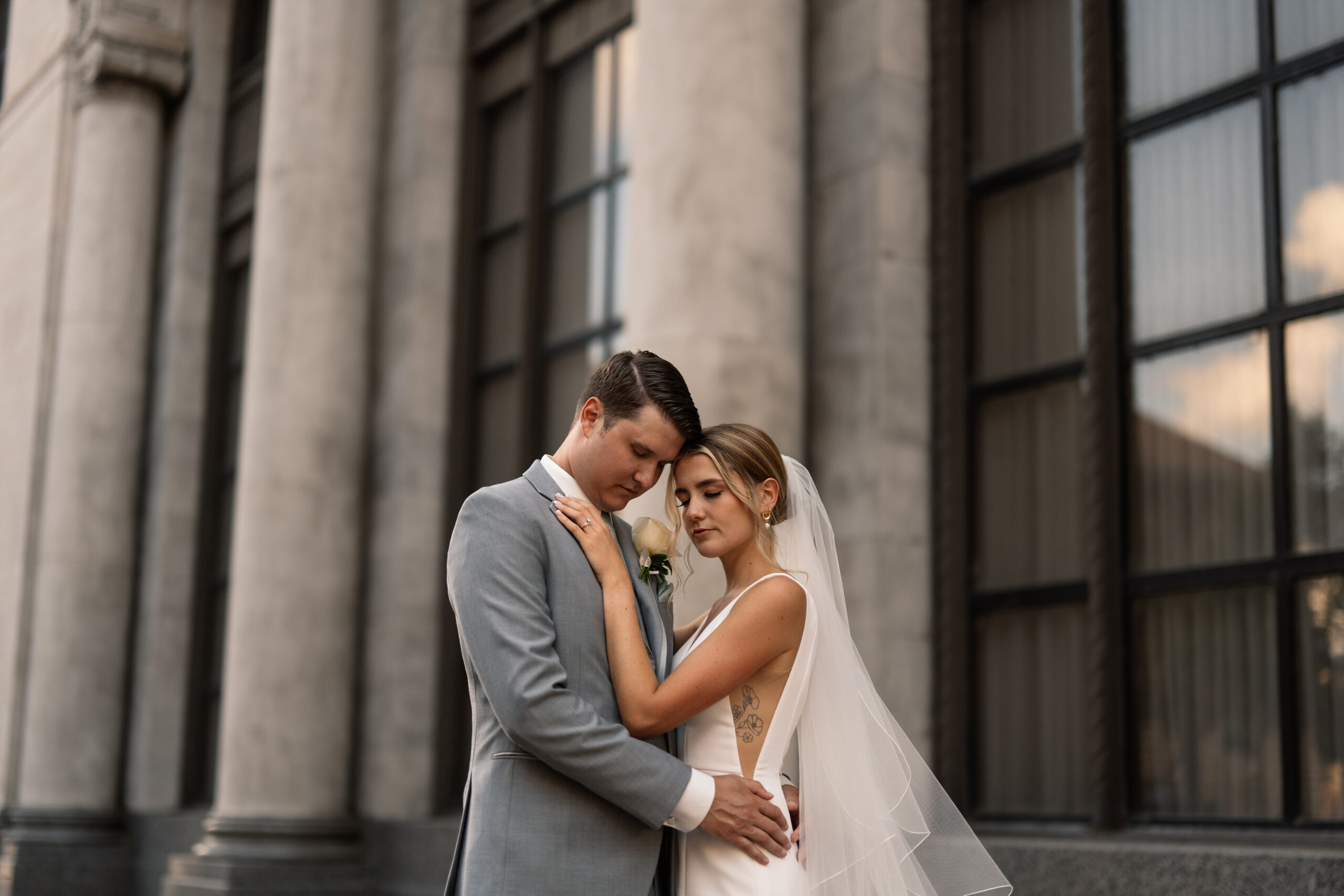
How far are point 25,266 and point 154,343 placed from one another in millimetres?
2132

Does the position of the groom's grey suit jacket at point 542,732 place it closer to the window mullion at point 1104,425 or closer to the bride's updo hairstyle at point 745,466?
the bride's updo hairstyle at point 745,466

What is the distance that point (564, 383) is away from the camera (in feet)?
38.3

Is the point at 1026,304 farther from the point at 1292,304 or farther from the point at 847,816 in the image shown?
the point at 847,816

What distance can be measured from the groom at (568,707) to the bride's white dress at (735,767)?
0.30 feet

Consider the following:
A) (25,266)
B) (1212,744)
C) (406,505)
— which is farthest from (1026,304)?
(25,266)

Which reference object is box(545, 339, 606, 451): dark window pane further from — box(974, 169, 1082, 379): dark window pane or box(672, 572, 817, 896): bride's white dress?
box(672, 572, 817, 896): bride's white dress

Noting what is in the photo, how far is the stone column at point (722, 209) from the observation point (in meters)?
7.80

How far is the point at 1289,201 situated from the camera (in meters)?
6.84

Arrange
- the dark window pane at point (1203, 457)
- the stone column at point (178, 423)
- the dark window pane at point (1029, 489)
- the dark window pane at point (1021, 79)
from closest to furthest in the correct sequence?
the dark window pane at point (1203, 457) → the dark window pane at point (1029, 489) → the dark window pane at point (1021, 79) → the stone column at point (178, 423)

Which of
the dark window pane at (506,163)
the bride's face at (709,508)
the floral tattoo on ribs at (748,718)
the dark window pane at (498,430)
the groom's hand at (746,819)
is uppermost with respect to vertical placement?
the dark window pane at (506,163)

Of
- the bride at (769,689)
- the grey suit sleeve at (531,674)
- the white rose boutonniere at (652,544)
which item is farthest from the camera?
the white rose boutonniere at (652,544)

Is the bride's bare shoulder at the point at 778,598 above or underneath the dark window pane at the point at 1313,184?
underneath

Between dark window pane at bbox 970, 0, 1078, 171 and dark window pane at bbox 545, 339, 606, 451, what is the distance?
149 inches

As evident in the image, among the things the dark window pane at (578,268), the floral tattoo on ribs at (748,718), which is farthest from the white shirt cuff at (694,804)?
the dark window pane at (578,268)
